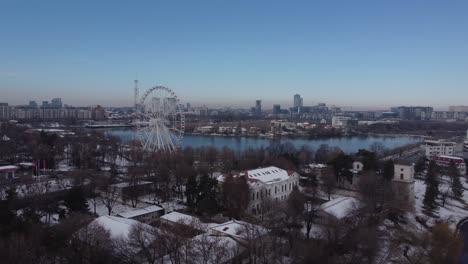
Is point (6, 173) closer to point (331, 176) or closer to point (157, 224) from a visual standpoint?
point (157, 224)

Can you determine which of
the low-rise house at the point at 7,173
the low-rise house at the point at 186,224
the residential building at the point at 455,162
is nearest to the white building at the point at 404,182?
the low-rise house at the point at 186,224

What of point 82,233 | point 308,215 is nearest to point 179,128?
point 308,215

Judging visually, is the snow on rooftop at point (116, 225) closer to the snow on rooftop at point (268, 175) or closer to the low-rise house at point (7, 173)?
the snow on rooftop at point (268, 175)

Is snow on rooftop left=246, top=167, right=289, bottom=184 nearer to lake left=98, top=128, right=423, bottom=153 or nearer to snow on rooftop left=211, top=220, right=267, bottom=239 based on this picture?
snow on rooftop left=211, top=220, right=267, bottom=239

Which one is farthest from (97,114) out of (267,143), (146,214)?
(146,214)

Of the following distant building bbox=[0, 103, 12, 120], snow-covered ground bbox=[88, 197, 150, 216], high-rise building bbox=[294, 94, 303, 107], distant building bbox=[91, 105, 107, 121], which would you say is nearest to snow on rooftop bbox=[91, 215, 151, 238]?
snow-covered ground bbox=[88, 197, 150, 216]

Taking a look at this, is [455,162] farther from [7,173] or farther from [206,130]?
[206,130]

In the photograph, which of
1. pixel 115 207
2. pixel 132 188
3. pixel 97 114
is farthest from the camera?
pixel 97 114
